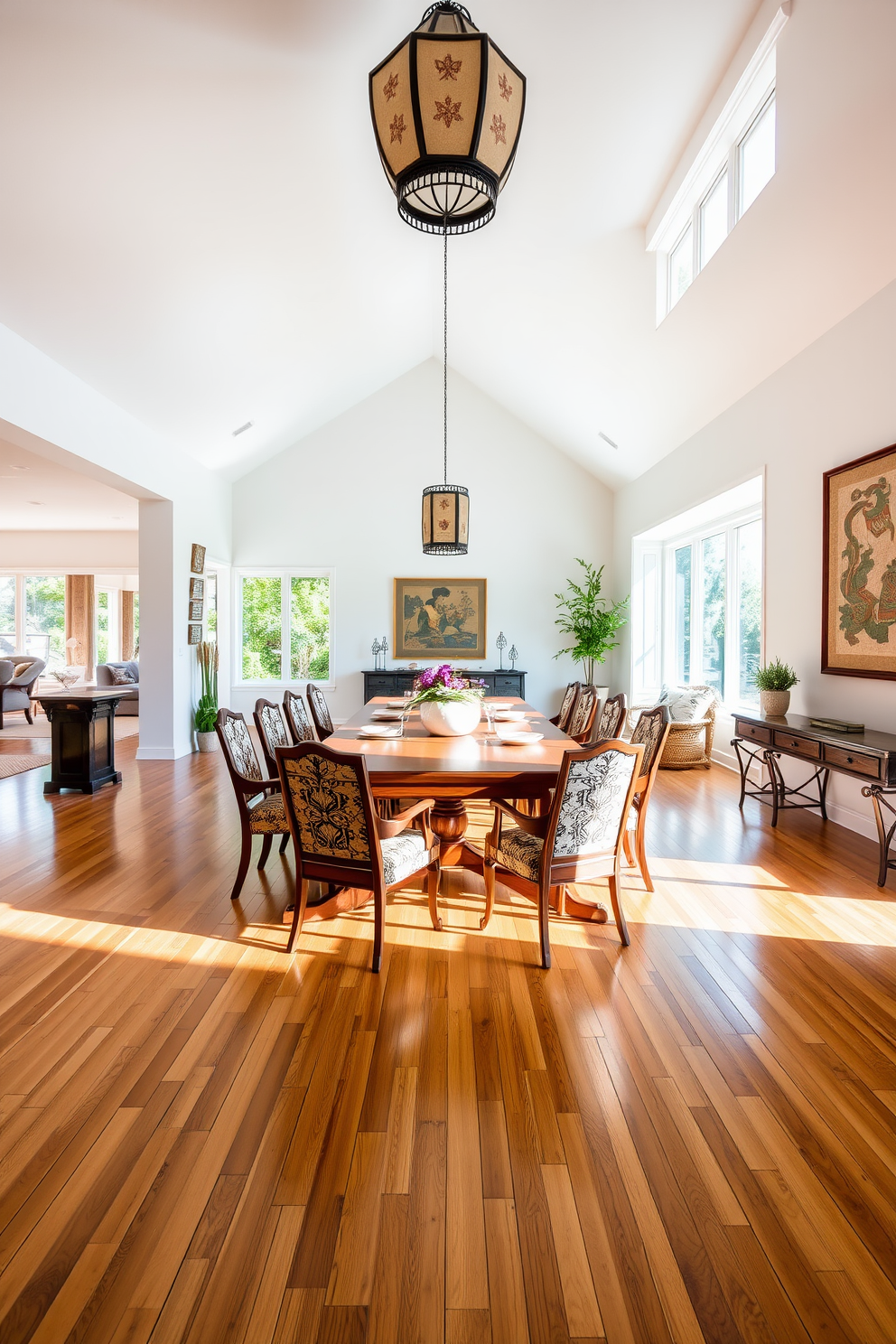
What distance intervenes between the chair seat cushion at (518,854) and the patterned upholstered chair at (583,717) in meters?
1.39

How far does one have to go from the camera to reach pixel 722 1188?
1.58 m

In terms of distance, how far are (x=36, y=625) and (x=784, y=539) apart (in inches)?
496

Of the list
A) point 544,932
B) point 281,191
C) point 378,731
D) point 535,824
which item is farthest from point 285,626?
point 544,932

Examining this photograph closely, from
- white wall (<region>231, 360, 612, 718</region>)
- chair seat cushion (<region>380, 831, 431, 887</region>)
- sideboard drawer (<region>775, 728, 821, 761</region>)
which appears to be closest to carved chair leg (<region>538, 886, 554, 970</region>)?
chair seat cushion (<region>380, 831, 431, 887</region>)

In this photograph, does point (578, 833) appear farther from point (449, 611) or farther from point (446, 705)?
point (449, 611)

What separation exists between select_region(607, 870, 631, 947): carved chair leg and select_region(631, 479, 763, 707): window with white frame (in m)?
3.96

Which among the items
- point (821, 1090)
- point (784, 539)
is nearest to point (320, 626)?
point (784, 539)

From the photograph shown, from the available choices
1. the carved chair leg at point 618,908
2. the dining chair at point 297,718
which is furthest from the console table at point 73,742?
the carved chair leg at point 618,908

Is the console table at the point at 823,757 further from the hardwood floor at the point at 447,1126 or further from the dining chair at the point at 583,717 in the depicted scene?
the dining chair at the point at 583,717

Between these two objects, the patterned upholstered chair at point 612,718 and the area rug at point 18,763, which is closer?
the patterned upholstered chair at point 612,718

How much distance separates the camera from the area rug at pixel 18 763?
257 inches

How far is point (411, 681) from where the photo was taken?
888 cm

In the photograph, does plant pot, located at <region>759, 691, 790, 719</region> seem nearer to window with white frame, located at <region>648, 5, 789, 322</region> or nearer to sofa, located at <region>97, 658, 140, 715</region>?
window with white frame, located at <region>648, 5, 789, 322</region>

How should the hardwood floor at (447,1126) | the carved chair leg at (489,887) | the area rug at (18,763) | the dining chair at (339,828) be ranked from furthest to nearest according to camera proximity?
the area rug at (18,763) < the carved chair leg at (489,887) < the dining chair at (339,828) < the hardwood floor at (447,1126)
